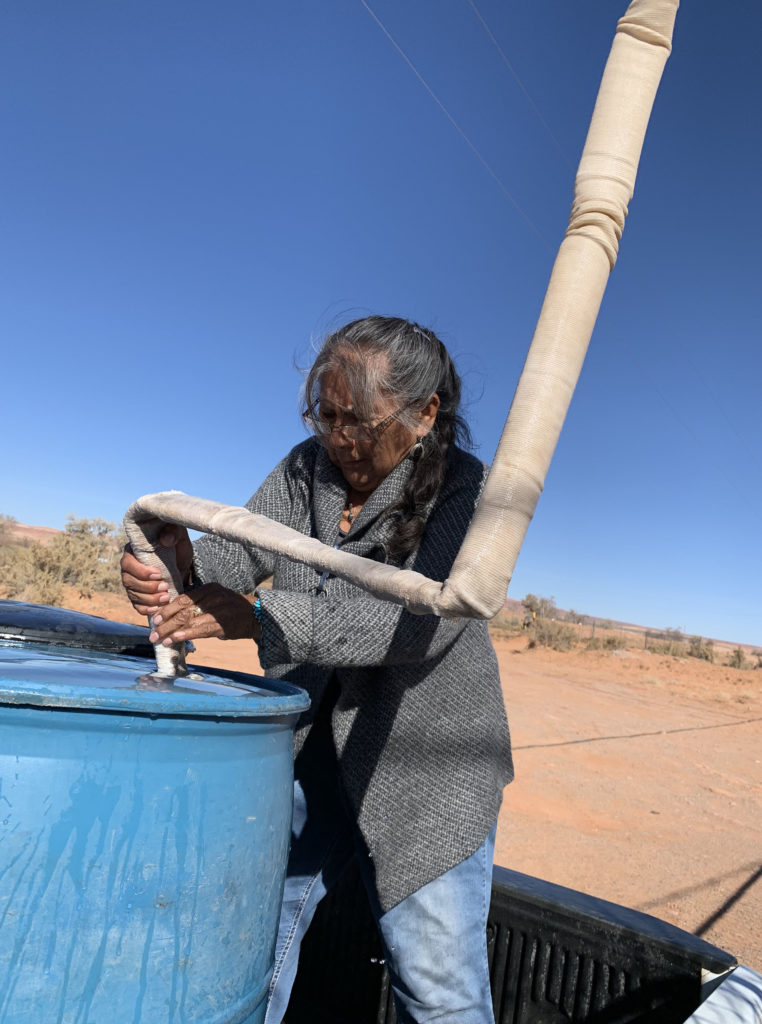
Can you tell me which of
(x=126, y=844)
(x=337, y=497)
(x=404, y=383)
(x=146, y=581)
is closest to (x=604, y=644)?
(x=337, y=497)

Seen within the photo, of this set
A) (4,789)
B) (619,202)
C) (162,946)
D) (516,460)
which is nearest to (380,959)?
(162,946)

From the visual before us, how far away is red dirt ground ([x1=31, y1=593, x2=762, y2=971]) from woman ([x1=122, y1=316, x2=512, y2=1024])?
2582 mm

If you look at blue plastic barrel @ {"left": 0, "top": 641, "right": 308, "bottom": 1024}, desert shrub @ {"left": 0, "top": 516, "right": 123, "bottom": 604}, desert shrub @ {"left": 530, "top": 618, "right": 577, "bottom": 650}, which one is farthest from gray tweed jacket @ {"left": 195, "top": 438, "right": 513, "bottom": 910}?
desert shrub @ {"left": 530, "top": 618, "right": 577, "bottom": 650}

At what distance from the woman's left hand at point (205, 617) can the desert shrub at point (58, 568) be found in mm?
14242

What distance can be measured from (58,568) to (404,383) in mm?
17574

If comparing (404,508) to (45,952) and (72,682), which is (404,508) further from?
(45,952)

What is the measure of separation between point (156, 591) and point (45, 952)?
587 millimetres

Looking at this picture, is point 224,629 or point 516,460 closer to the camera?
point 516,460

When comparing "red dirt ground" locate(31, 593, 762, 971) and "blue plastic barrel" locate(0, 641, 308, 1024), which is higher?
"blue plastic barrel" locate(0, 641, 308, 1024)

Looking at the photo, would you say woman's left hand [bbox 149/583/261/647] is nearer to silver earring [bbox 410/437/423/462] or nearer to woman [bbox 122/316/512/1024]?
woman [bbox 122/316/512/1024]

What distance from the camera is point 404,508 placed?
5.29ft

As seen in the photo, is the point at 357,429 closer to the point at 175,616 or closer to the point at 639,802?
the point at 175,616

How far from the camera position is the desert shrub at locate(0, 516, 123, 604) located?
15094mm

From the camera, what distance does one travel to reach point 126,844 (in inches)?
39.8
